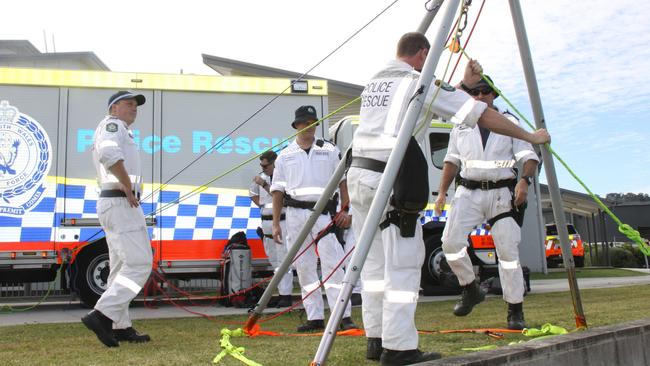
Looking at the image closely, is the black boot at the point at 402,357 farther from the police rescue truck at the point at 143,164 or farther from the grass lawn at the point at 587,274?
the grass lawn at the point at 587,274

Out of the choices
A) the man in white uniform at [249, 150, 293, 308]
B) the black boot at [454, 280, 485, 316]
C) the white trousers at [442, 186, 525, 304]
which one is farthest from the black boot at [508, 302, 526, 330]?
the man in white uniform at [249, 150, 293, 308]

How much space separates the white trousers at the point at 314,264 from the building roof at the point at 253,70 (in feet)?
36.7

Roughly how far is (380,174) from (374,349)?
Result: 1.03 m

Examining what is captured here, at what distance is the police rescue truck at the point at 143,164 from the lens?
8.56 metres

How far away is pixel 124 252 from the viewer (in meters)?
4.95

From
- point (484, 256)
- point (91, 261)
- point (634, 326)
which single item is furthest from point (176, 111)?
point (634, 326)

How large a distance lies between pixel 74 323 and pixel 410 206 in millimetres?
4645

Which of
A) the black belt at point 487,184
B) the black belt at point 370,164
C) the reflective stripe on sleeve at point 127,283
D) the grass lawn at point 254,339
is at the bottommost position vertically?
the grass lawn at point 254,339

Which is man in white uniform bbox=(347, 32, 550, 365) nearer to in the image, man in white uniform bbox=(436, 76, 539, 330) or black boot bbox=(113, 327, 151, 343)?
man in white uniform bbox=(436, 76, 539, 330)

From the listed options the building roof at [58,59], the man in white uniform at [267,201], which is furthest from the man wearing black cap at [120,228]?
the building roof at [58,59]

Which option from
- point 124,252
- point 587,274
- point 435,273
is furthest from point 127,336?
point 587,274

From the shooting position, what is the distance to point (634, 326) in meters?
4.13

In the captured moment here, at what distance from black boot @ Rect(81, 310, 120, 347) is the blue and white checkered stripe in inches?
163

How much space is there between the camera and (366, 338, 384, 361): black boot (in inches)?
151
